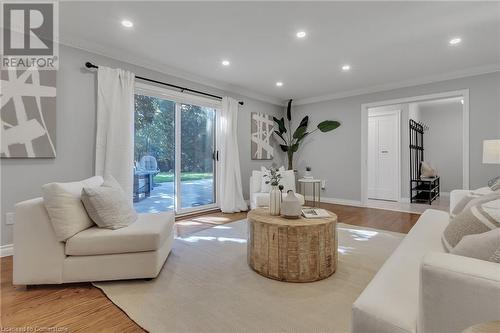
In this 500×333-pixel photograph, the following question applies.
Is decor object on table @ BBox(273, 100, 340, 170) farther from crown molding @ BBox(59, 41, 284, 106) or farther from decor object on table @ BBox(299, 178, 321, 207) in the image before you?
decor object on table @ BBox(299, 178, 321, 207)

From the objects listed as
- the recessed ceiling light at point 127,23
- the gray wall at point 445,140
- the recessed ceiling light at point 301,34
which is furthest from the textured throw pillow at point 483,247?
the gray wall at point 445,140

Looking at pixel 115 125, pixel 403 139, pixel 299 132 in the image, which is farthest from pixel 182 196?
pixel 403 139

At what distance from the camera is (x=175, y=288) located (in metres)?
1.86

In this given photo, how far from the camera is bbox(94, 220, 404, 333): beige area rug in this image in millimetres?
1463

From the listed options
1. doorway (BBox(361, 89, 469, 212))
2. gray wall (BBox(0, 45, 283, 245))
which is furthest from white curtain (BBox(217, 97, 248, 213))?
doorway (BBox(361, 89, 469, 212))

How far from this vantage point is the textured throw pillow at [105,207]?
6.42 feet

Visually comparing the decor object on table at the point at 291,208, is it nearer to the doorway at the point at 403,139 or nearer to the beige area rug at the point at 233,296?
the beige area rug at the point at 233,296

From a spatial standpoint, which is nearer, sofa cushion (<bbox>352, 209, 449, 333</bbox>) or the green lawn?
sofa cushion (<bbox>352, 209, 449, 333</bbox>)

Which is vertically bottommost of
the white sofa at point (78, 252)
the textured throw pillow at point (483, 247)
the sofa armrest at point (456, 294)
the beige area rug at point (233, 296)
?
the beige area rug at point (233, 296)

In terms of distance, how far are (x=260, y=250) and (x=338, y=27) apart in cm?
251

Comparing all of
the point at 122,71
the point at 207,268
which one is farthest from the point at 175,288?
the point at 122,71

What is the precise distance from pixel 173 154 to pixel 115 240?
240 cm

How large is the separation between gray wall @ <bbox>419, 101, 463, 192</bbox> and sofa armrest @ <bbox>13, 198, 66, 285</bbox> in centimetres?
827

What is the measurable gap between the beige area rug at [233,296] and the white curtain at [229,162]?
6.63 ft
